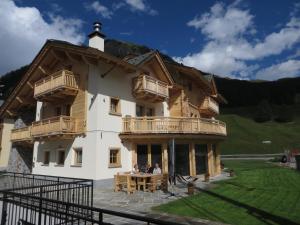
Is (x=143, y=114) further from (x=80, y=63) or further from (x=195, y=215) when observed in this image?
(x=195, y=215)

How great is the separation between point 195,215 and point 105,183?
32.5ft

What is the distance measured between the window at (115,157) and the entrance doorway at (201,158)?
20.9 ft

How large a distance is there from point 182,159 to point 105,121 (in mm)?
6748

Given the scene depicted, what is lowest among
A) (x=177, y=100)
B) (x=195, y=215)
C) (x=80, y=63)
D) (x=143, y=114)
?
(x=195, y=215)

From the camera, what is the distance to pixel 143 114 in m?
24.3

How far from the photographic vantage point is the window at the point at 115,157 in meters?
20.3

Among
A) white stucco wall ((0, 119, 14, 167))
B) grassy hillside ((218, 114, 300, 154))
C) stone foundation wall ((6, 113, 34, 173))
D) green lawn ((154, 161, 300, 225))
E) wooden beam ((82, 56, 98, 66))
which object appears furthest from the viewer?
grassy hillside ((218, 114, 300, 154))

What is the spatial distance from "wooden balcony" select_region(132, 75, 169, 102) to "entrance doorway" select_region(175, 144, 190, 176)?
175 inches

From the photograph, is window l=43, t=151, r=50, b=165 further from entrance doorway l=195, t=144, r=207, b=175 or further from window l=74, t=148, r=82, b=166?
entrance doorway l=195, t=144, r=207, b=175

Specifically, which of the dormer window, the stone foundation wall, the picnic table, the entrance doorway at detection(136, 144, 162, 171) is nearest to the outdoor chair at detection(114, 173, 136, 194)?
the picnic table

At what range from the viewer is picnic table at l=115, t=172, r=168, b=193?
16391mm

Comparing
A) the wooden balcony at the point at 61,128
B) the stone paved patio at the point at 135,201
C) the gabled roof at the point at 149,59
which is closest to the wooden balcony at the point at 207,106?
the gabled roof at the point at 149,59

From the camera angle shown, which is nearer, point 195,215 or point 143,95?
point 195,215

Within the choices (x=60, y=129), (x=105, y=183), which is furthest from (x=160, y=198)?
(x=60, y=129)
